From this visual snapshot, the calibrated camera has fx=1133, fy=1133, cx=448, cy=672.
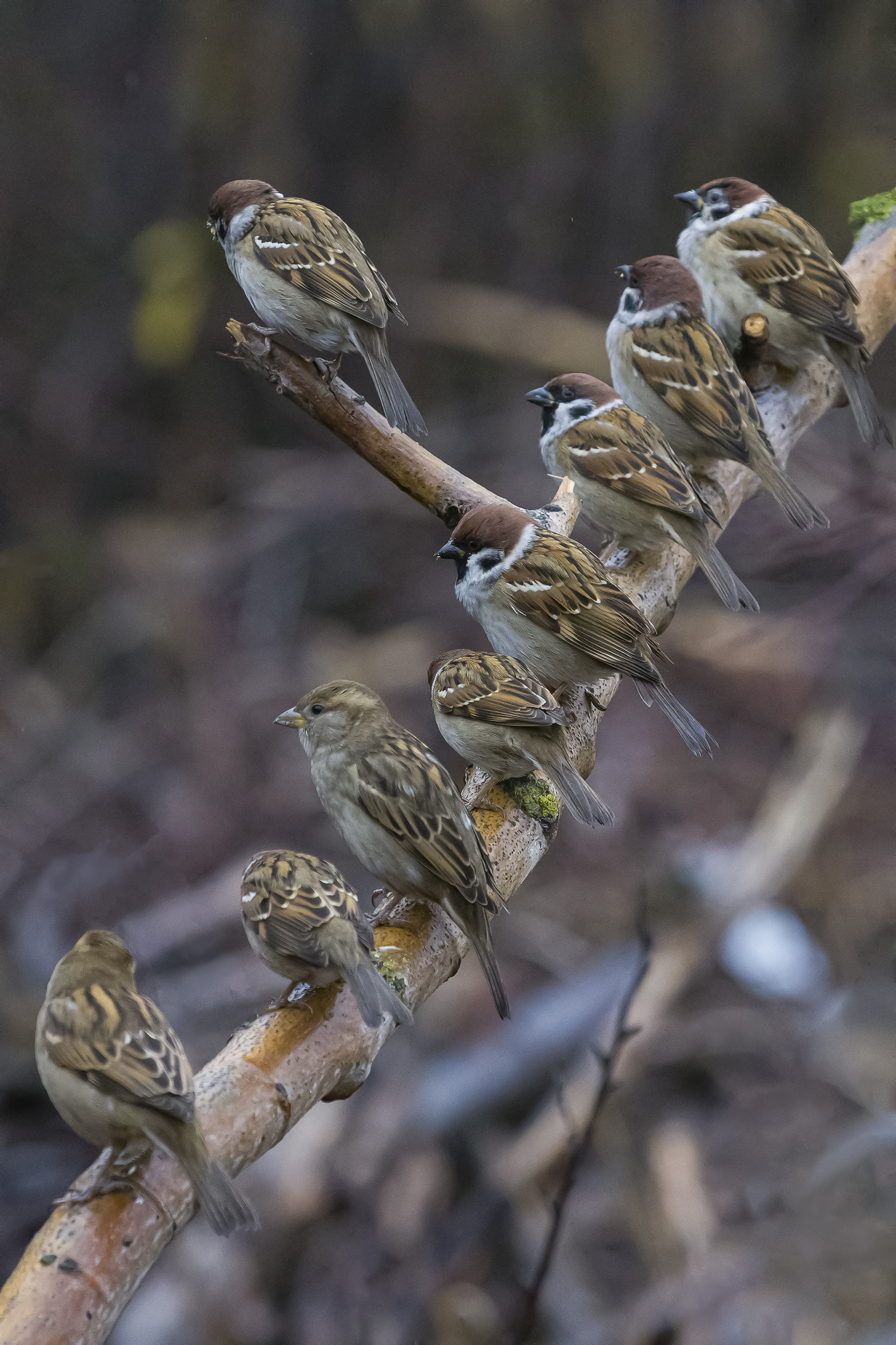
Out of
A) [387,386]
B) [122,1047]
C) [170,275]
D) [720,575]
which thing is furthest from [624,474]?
[170,275]

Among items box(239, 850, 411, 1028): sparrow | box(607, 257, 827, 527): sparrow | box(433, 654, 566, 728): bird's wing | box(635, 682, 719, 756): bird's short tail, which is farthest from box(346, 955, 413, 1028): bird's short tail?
box(607, 257, 827, 527): sparrow

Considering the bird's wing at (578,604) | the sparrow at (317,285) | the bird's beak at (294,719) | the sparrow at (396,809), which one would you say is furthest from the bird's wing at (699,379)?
the bird's beak at (294,719)

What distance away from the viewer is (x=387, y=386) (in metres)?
2.93

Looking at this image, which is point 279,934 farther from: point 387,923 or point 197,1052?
point 197,1052

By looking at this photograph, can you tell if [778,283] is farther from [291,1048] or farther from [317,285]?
[291,1048]

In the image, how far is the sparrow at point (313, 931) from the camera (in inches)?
73.3

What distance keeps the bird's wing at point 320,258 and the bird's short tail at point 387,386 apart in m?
0.05

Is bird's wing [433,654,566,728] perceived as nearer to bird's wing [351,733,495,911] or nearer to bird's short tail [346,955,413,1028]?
bird's wing [351,733,495,911]

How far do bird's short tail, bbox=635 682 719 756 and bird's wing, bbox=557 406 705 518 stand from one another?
0.52 meters

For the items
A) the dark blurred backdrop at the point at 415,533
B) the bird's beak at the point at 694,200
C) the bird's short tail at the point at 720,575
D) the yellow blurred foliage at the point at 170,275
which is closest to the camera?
the bird's short tail at the point at 720,575

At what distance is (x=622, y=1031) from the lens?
2258mm

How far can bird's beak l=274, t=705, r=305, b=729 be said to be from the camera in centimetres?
252

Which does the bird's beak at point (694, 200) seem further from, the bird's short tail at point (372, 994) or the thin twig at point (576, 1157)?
the bird's short tail at point (372, 994)

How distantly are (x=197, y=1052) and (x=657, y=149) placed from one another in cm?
437
